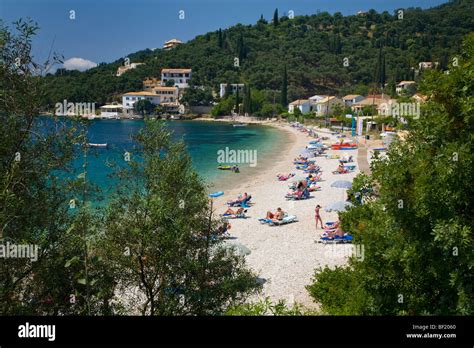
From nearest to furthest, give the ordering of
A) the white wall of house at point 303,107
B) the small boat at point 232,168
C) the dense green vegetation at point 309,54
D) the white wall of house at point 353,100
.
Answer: the small boat at point 232,168 < the white wall of house at point 353,100 < the white wall of house at point 303,107 < the dense green vegetation at point 309,54

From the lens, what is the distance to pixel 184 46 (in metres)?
172

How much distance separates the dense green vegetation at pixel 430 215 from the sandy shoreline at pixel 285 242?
4.88 m

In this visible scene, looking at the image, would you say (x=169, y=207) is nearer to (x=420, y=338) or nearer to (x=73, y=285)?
(x=73, y=285)

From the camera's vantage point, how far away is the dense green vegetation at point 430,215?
17.2 feet

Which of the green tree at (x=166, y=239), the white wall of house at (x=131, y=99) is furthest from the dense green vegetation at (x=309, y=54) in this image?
the green tree at (x=166, y=239)

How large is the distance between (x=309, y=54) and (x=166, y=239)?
142 m

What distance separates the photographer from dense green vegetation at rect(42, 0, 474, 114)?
118 metres

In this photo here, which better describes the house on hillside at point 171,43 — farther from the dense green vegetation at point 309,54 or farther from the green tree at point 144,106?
the green tree at point 144,106

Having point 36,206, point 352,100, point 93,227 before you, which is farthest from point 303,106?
point 36,206

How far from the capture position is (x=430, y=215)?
5402 millimetres

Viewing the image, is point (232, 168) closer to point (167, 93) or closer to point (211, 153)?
point (211, 153)

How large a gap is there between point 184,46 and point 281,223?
536 ft

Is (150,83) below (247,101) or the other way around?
the other way around

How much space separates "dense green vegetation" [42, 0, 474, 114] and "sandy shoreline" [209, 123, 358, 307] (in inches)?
2868
